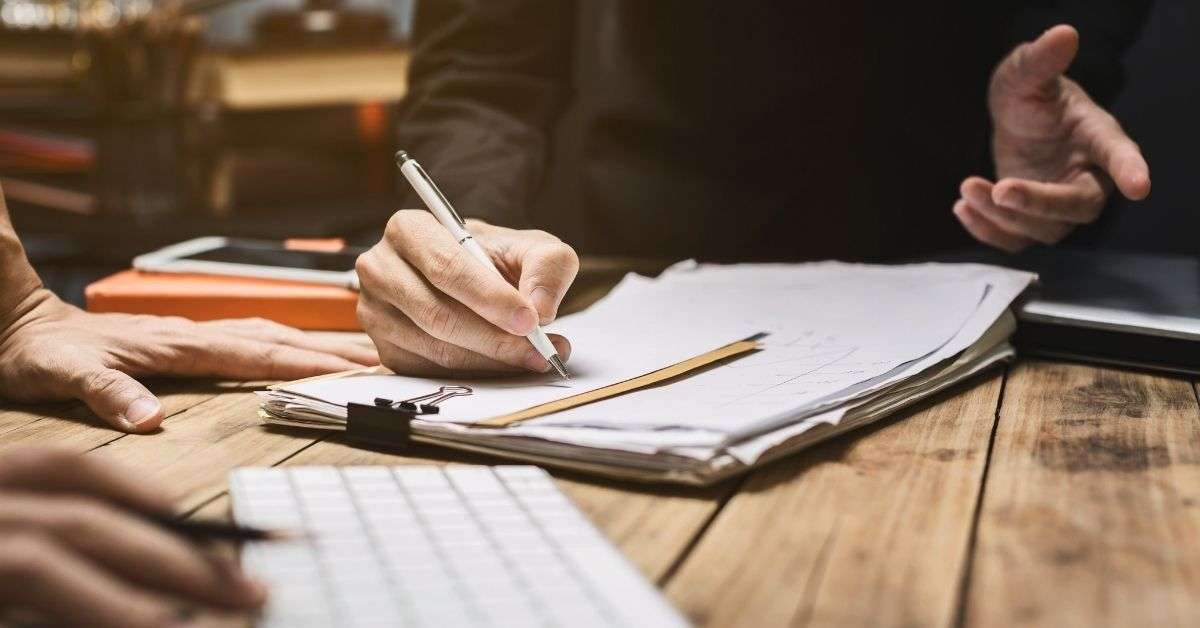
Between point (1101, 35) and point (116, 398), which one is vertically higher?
point (1101, 35)

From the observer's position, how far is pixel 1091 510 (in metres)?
0.49

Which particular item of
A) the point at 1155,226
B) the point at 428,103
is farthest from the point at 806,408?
the point at 1155,226

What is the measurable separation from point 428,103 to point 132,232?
1.30m

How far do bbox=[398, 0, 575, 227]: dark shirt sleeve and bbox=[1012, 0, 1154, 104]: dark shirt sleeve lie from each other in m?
0.65

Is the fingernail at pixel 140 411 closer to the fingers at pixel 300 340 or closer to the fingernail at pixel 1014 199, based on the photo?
the fingers at pixel 300 340

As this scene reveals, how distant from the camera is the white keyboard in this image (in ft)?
1.16

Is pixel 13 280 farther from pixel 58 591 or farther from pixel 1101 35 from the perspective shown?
pixel 1101 35

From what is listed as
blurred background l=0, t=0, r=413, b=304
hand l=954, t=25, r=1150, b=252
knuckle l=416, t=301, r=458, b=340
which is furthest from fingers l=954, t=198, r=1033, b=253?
blurred background l=0, t=0, r=413, b=304

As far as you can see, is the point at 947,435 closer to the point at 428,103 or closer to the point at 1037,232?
the point at 1037,232

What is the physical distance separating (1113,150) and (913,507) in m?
0.51

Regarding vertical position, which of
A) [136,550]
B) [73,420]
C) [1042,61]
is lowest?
[73,420]

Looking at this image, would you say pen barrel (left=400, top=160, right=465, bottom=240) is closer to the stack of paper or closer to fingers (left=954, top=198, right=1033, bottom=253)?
the stack of paper

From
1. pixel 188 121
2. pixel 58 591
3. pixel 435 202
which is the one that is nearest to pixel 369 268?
pixel 435 202

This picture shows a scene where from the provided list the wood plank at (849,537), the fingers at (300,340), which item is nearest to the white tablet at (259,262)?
the fingers at (300,340)
